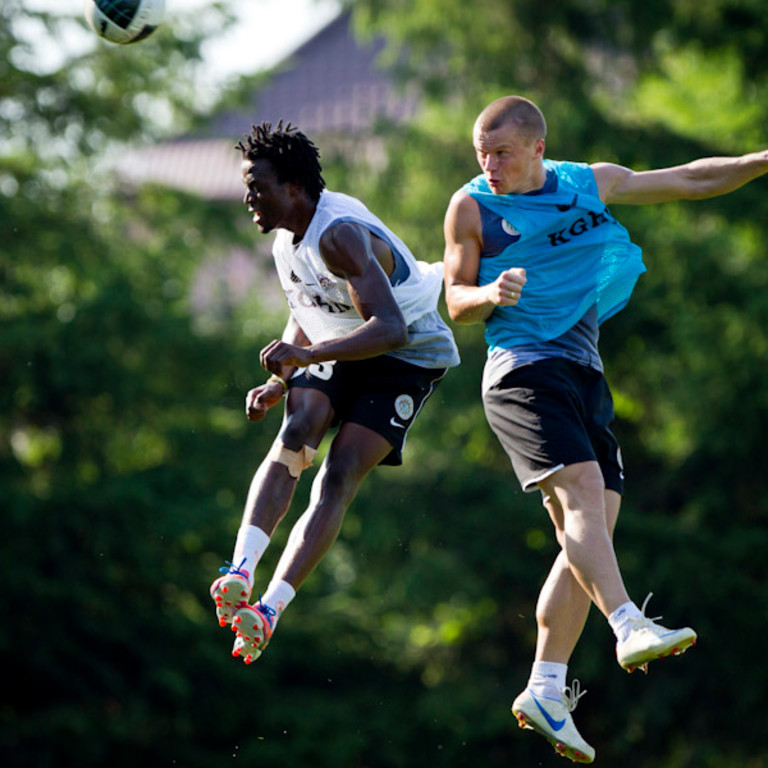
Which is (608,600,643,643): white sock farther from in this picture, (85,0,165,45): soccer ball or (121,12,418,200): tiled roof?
(121,12,418,200): tiled roof

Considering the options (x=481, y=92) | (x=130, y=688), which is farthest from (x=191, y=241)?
(x=130, y=688)

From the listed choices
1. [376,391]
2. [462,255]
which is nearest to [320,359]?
[376,391]

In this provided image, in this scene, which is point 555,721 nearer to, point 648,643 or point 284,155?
point 648,643

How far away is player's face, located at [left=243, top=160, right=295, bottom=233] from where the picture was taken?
5.20 m

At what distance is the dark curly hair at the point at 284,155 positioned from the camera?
5219 mm

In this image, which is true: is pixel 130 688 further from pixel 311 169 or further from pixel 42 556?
pixel 311 169

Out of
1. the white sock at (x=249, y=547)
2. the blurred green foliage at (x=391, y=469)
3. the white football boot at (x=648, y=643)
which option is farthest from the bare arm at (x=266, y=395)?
the blurred green foliage at (x=391, y=469)

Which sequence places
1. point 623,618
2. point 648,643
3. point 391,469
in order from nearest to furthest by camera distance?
point 648,643, point 623,618, point 391,469

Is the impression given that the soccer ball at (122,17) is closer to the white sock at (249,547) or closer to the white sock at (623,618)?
the white sock at (249,547)

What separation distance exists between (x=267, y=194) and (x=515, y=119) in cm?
96

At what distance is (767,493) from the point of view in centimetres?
1469

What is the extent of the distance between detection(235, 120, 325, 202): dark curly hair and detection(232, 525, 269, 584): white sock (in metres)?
1.26

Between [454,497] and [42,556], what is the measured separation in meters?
4.38

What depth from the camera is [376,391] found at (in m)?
5.45
